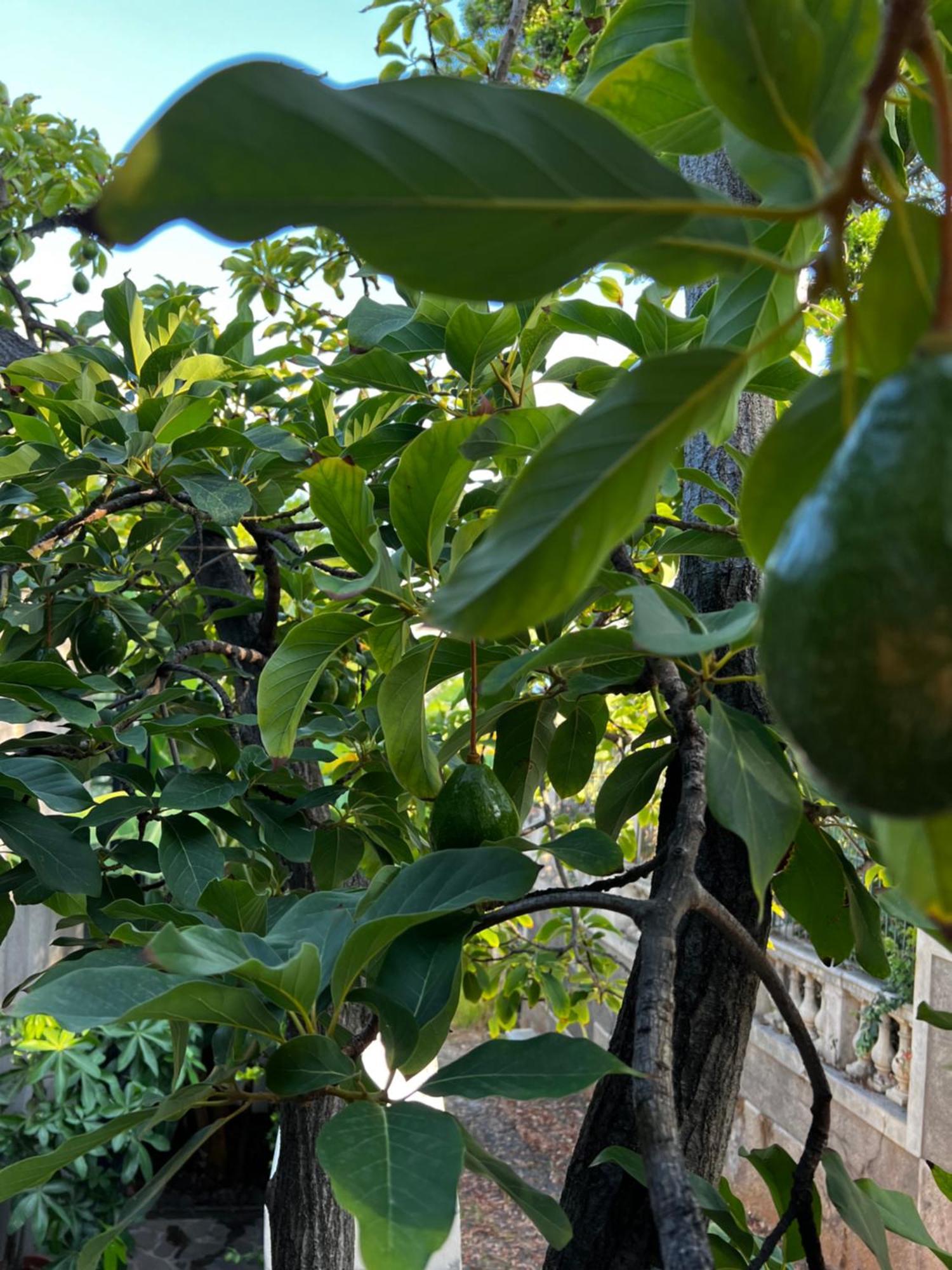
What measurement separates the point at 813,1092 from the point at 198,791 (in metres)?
0.68

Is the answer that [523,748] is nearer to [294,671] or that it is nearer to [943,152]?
[294,671]

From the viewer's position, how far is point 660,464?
1.00 feet

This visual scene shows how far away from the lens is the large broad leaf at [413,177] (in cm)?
25

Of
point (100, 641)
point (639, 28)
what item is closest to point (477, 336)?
point (639, 28)

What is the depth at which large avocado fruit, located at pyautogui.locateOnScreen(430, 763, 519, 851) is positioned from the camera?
74 centimetres

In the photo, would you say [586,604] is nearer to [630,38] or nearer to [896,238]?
[630,38]

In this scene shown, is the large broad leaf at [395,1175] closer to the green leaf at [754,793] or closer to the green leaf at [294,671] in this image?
the green leaf at [754,793]

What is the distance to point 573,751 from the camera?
1000 mm

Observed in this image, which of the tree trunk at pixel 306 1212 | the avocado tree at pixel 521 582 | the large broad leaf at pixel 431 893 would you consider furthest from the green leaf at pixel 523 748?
the tree trunk at pixel 306 1212

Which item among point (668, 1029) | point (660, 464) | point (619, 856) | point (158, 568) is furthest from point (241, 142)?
point (158, 568)

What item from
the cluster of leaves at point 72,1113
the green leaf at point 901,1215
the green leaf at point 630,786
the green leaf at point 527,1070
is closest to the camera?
the green leaf at point 527,1070

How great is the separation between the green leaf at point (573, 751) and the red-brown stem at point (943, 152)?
75 centimetres

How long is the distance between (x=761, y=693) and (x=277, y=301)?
7.25ft

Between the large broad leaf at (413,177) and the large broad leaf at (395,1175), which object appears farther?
the large broad leaf at (395,1175)
